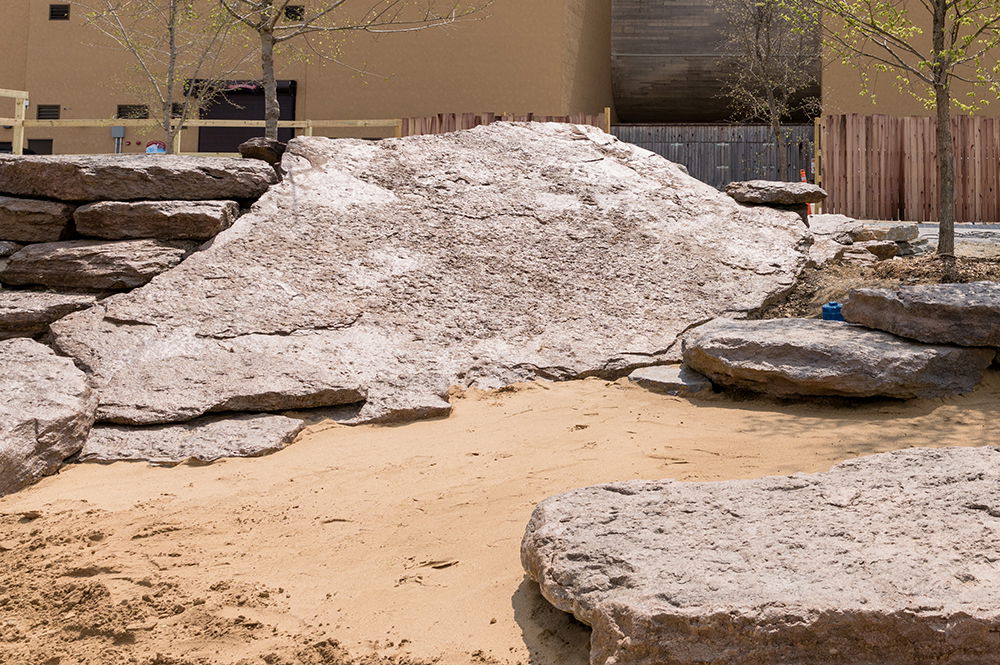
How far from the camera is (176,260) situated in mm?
5203

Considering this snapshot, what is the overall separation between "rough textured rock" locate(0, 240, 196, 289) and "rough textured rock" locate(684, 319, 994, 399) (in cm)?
328

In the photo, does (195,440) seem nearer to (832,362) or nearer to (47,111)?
(832,362)

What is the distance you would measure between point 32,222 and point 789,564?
5114mm

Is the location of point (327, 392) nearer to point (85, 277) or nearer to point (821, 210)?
point (85, 277)

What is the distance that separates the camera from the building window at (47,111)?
57.3ft

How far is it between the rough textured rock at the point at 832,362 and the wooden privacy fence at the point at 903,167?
929 cm

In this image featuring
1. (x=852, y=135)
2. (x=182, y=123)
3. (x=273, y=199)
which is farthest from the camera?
(x=852, y=135)

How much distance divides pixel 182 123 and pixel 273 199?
742 centimetres

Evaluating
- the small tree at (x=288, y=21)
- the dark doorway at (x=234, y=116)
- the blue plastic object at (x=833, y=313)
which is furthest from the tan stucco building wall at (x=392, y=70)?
the blue plastic object at (x=833, y=313)

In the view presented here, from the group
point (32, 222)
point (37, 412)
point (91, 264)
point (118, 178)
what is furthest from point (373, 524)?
point (32, 222)

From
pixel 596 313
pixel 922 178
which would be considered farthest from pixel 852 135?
pixel 596 313

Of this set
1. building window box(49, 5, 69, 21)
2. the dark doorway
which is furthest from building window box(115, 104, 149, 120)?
building window box(49, 5, 69, 21)

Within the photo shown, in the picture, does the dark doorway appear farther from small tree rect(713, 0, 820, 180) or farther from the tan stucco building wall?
small tree rect(713, 0, 820, 180)

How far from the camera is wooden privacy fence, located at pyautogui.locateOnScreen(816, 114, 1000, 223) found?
12.7 meters
